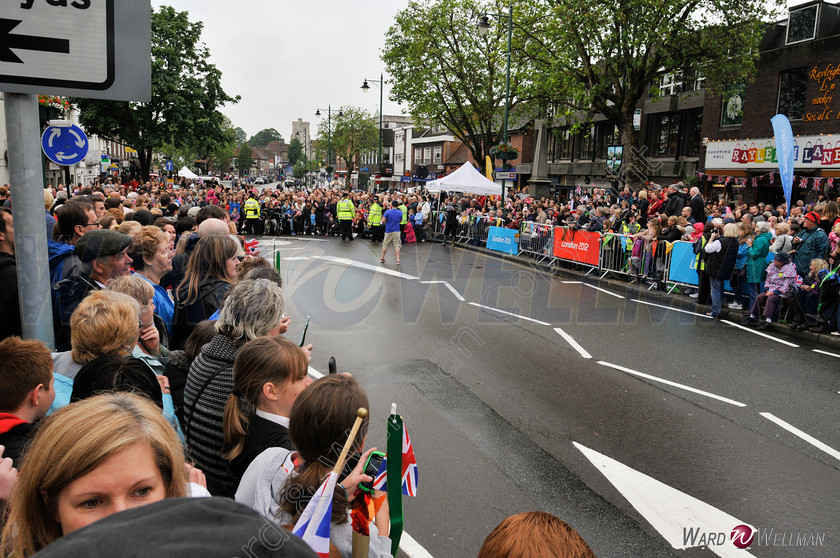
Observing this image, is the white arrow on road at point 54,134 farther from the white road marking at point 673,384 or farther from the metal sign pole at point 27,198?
the white road marking at point 673,384

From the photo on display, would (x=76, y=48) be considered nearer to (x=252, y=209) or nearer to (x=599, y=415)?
(x=599, y=415)

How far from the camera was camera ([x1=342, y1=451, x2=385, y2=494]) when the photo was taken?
7.13 ft

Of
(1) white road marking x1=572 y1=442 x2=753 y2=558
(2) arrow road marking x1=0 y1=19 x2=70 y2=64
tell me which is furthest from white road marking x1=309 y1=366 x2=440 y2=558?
(2) arrow road marking x1=0 y1=19 x2=70 y2=64

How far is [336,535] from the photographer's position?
6.65 ft

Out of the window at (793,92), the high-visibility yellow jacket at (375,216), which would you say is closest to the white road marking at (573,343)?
the high-visibility yellow jacket at (375,216)

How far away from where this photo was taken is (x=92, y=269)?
4.41 metres

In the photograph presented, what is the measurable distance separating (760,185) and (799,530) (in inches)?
1010

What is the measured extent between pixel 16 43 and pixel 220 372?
1.70 m

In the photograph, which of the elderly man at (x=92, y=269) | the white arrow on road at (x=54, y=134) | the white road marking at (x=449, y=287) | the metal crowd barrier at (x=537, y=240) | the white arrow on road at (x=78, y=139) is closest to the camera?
the elderly man at (x=92, y=269)

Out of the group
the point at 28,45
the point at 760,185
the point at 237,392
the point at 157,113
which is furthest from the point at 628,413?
the point at 157,113

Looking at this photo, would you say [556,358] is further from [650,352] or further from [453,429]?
[453,429]

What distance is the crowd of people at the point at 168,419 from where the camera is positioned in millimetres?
1385

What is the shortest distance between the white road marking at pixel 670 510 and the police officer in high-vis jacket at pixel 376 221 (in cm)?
1852

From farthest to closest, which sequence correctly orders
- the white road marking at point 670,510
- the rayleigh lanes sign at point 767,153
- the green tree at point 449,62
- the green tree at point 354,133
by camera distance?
the green tree at point 354,133 → the green tree at point 449,62 → the rayleigh lanes sign at point 767,153 → the white road marking at point 670,510
